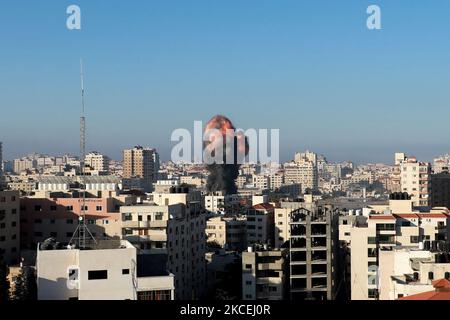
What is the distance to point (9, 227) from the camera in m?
16.9

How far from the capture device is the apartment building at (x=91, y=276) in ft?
26.9

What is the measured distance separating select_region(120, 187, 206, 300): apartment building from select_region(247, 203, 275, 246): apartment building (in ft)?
22.7

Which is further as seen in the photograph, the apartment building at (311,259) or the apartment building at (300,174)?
the apartment building at (300,174)

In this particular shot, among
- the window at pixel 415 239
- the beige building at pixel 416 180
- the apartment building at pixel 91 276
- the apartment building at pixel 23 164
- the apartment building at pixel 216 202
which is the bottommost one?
the apartment building at pixel 216 202

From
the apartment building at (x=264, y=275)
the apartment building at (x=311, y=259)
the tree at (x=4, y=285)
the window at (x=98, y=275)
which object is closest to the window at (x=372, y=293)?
the apartment building at (x=311, y=259)

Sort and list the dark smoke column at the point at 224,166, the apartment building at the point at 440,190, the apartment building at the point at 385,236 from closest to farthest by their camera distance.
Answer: the apartment building at the point at 385,236, the apartment building at the point at 440,190, the dark smoke column at the point at 224,166

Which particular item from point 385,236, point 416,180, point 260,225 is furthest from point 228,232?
point 416,180

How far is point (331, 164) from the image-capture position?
277ft

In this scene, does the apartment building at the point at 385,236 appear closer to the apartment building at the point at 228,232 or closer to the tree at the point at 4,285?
the tree at the point at 4,285

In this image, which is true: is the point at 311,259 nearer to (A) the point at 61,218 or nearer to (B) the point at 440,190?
(A) the point at 61,218

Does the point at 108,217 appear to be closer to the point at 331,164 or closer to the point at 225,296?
the point at 225,296

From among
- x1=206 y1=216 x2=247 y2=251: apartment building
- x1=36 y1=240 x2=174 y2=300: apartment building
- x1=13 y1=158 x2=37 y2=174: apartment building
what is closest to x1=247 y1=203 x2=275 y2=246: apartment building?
x1=206 y1=216 x2=247 y2=251: apartment building

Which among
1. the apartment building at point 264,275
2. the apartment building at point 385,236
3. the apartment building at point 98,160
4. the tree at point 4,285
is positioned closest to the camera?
the tree at point 4,285

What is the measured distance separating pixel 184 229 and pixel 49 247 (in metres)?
6.83
